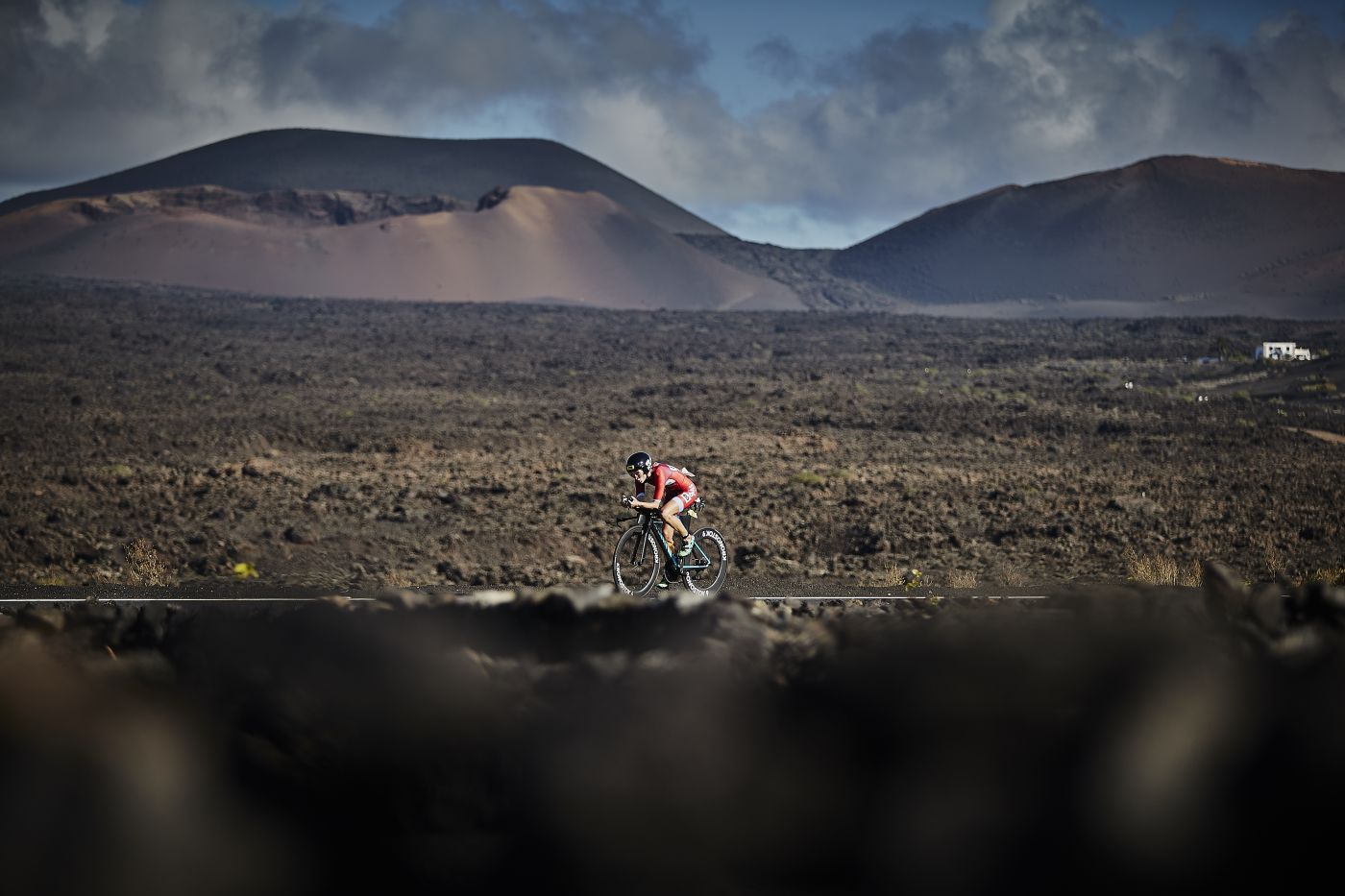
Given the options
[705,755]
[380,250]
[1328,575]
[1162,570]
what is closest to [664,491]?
[1162,570]

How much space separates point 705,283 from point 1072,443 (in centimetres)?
13100

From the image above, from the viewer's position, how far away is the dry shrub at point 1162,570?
15359 millimetres

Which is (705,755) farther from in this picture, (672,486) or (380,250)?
(380,250)

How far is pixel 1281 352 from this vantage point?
64.9m

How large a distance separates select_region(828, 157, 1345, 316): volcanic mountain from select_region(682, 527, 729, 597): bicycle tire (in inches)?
5247

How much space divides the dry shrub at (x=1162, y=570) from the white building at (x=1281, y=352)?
5164 cm

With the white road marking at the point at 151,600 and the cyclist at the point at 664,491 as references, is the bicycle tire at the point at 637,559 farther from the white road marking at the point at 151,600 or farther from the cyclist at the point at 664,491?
the white road marking at the point at 151,600

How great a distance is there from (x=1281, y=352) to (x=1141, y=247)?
114m

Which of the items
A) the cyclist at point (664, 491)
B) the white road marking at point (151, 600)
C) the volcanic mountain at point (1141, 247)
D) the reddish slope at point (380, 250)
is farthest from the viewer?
the volcanic mountain at point (1141, 247)

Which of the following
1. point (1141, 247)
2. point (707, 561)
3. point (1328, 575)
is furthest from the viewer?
point (1141, 247)

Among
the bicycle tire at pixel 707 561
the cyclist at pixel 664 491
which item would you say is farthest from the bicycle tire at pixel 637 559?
the cyclist at pixel 664 491

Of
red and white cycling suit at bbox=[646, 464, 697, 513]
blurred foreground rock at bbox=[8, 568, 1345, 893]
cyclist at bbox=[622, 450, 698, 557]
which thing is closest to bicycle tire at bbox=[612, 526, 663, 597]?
cyclist at bbox=[622, 450, 698, 557]

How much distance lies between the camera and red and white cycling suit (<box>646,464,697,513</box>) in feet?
38.5

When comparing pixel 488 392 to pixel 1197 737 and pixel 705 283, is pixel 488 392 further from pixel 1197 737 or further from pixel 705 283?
pixel 705 283
